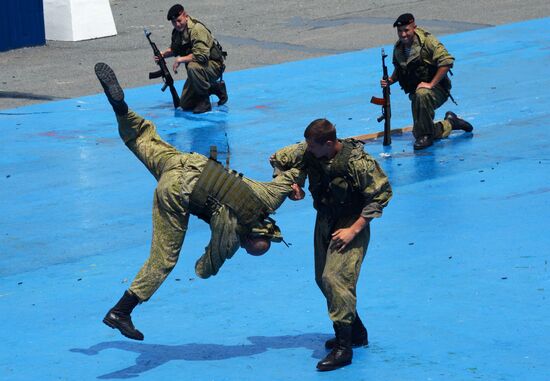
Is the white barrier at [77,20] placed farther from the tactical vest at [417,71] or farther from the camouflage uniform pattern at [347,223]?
the camouflage uniform pattern at [347,223]

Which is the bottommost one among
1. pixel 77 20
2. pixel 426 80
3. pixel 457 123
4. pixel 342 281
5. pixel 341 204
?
pixel 457 123

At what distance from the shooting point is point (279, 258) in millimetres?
10125

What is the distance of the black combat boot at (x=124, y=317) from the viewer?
7586 mm

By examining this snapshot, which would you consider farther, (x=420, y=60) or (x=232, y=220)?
(x=420, y=60)

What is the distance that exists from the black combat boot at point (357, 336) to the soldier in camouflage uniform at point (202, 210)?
815mm

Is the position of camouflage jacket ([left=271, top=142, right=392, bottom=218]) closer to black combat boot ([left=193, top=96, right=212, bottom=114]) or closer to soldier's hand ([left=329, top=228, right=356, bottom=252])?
soldier's hand ([left=329, top=228, right=356, bottom=252])

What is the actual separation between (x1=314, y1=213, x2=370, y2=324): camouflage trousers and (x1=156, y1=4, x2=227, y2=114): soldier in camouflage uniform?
9029mm

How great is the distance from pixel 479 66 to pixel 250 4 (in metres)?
A: 8.69

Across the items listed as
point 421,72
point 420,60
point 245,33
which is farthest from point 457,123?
point 245,33

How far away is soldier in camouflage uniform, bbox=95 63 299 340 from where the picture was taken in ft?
24.4

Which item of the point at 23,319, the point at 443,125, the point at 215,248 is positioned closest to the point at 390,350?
the point at 215,248

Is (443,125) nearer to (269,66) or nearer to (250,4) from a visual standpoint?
(269,66)

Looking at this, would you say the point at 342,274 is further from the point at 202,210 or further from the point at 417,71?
the point at 417,71

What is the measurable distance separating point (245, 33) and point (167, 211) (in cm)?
1588
